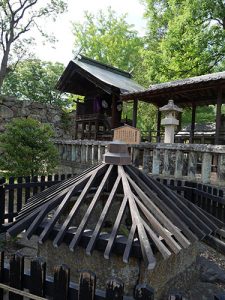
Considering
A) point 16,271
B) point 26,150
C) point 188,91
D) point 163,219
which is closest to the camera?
point 16,271

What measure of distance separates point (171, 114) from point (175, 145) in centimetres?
283

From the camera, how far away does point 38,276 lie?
1.69 metres

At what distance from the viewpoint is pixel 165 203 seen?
9.00ft

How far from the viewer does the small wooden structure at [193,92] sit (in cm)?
910

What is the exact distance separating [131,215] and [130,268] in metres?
0.53

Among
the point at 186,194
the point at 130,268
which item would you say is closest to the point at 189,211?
the point at 130,268

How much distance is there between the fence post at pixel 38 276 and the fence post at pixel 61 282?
0.12 metres

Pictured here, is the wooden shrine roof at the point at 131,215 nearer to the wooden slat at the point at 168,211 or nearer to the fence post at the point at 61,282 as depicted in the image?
the wooden slat at the point at 168,211

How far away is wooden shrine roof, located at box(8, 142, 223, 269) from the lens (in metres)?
2.04

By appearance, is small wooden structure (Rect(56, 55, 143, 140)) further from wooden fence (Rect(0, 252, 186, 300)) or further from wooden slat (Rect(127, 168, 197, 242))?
wooden fence (Rect(0, 252, 186, 300))

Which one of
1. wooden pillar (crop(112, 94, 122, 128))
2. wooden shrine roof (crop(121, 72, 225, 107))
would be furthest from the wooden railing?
wooden pillar (crop(112, 94, 122, 128))

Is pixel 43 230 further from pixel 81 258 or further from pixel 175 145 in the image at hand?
pixel 175 145

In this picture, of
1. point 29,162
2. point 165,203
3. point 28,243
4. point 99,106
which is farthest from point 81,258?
point 99,106

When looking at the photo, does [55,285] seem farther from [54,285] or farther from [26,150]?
[26,150]
